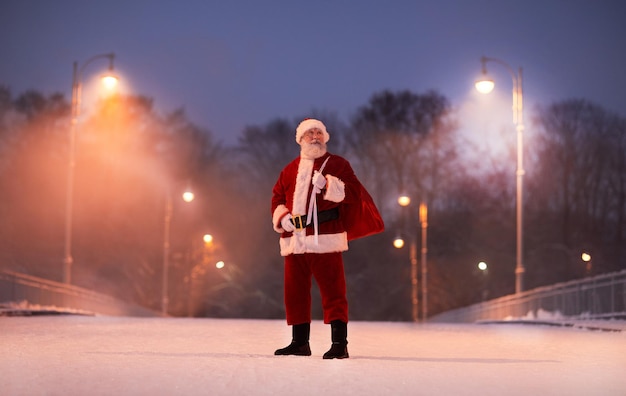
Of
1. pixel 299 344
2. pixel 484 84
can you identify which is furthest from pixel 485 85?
pixel 299 344

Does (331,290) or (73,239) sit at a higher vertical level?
(73,239)

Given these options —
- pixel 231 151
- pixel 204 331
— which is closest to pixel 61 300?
pixel 204 331

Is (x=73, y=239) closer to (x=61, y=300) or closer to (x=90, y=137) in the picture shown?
(x=90, y=137)

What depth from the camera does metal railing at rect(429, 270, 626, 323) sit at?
63.6 feet

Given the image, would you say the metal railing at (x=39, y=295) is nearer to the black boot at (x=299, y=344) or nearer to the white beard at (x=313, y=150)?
the black boot at (x=299, y=344)

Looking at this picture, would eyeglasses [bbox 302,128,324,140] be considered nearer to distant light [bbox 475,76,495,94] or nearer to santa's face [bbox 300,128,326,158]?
santa's face [bbox 300,128,326,158]

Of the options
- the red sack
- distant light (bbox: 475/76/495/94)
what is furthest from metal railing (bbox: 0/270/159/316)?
distant light (bbox: 475/76/495/94)

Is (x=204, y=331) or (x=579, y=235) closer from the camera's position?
(x=204, y=331)

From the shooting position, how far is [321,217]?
9406mm

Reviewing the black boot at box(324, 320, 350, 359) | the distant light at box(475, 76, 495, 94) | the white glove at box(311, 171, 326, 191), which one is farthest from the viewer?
the distant light at box(475, 76, 495, 94)

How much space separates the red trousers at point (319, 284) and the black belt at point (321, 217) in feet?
0.92

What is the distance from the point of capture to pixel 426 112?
230ft

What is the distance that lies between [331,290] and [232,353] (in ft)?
3.63

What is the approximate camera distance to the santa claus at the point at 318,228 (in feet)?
30.3
